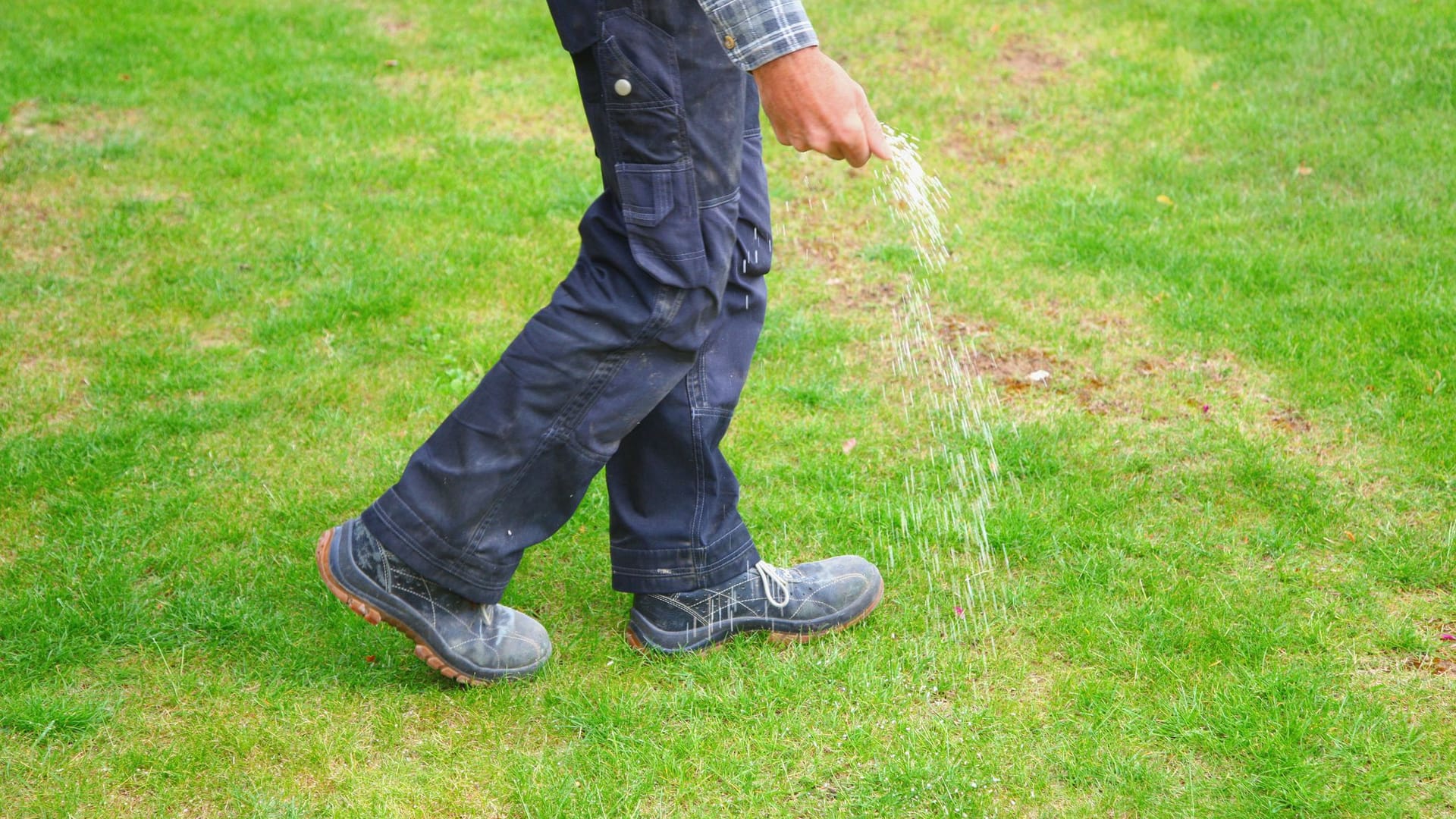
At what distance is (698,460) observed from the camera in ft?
8.71

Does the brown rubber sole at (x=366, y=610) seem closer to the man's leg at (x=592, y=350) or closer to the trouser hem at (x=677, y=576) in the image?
the man's leg at (x=592, y=350)

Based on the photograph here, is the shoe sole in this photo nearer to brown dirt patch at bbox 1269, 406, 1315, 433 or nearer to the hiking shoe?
the hiking shoe

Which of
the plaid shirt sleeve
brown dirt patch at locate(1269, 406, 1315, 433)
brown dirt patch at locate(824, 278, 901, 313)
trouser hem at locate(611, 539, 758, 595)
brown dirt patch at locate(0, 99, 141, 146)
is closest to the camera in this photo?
the plaid shirt sleeve

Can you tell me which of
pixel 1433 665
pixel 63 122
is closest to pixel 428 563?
pixel 1433 665

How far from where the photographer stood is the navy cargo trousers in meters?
2.22

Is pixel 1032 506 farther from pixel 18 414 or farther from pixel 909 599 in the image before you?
pixel 18 414

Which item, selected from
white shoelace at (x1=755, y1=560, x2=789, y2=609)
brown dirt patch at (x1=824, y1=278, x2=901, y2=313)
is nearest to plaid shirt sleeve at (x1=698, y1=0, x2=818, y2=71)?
white shoelace at (x1=755, y1=560, x2=789, y2=609)

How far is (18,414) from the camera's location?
3.83 meters

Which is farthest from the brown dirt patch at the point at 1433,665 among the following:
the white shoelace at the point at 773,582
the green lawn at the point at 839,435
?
the white shoelace at the point at 773,582

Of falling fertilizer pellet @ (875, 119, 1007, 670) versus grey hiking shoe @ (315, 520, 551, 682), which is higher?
grey hiking shoe @ (315, 520, 551, 682)

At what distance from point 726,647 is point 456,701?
61 cm

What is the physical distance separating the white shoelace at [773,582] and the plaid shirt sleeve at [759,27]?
1.21 metres

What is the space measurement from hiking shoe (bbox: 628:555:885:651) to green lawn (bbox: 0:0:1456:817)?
0.17 ft

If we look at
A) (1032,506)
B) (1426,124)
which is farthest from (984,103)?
(1032,506)
